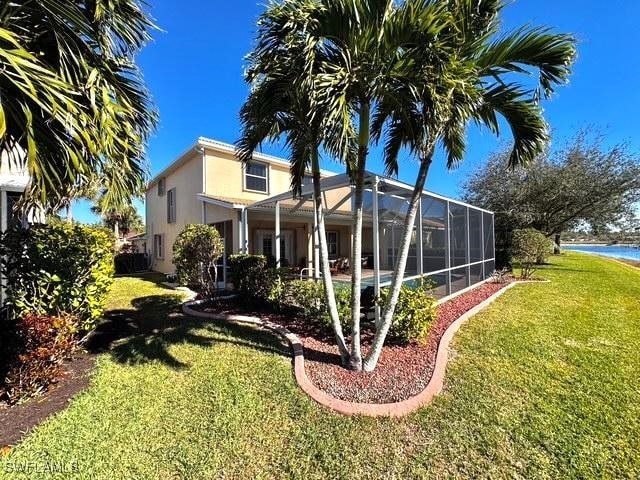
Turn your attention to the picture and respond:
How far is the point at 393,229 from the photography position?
16.4 meters

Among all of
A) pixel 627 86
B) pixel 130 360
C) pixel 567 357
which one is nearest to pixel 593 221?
pixel 627 86

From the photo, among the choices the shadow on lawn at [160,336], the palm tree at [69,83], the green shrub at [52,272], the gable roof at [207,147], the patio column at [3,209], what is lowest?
the shadow on lawn at [160,336]

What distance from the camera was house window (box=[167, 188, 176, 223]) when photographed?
18.1 meters

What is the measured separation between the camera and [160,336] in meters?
7.12

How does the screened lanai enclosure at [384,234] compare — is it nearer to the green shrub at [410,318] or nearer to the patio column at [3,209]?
the green shrub at [410,318]

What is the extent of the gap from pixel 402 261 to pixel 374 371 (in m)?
1.97

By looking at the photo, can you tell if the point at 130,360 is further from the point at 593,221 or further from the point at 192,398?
the point at 593,221

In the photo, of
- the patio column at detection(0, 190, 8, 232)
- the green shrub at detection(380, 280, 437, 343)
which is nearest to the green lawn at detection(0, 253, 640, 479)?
the green shrub at detection(380, 280, 437, 343)

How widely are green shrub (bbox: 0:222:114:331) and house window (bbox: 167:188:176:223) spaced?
12439 mm

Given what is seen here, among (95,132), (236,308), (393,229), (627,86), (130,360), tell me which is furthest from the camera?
(393,229)

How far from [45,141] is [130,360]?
13.3ft

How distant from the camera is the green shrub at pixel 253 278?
9562mm

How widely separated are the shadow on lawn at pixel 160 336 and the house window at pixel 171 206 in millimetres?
9937

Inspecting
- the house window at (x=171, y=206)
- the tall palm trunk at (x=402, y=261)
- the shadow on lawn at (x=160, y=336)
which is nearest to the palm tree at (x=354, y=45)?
the tall palm trunk at (x=402, y=261)
